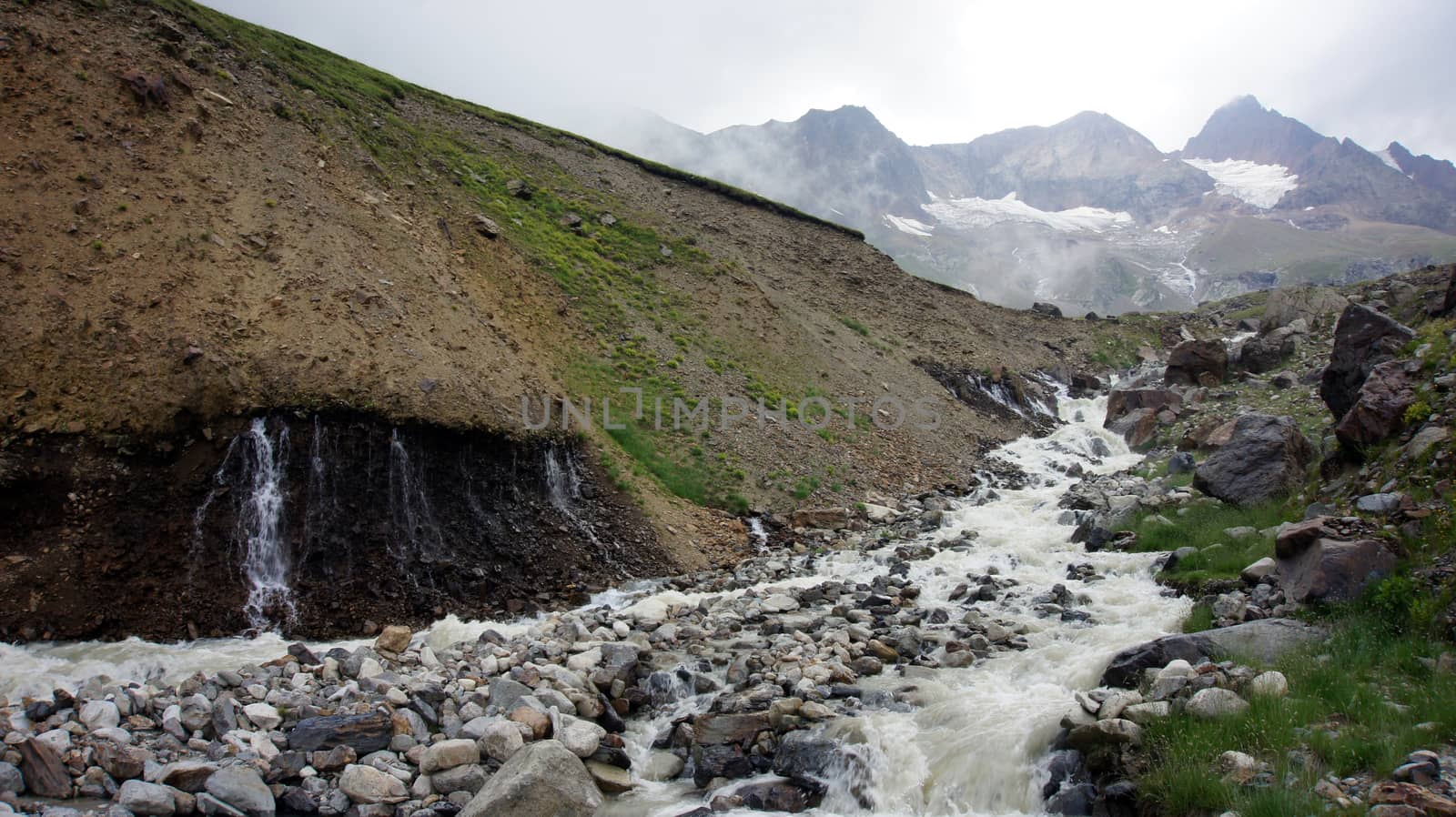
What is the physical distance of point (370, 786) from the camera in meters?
8.84

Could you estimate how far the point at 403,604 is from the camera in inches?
593

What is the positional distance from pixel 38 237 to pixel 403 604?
36.7 feet

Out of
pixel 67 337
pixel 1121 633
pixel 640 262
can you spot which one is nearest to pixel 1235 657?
pixel 1121 633

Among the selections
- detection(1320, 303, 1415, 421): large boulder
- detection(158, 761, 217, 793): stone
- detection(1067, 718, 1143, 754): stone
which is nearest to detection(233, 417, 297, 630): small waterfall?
detection(158, 761, 217, 793): stone

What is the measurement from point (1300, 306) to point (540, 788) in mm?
47582

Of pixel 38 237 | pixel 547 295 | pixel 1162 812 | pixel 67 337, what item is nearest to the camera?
pixel 1162 812

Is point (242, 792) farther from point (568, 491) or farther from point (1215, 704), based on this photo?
point (568, 491)

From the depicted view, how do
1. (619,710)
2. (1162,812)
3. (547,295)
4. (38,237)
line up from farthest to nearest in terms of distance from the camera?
(547,295) → (38,237) → (619,710) → (1162,812)

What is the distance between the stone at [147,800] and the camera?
7.97 meters

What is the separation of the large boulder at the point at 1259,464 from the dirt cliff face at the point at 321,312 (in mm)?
10838

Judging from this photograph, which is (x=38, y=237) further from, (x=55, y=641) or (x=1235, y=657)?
(x=1235, y=657)

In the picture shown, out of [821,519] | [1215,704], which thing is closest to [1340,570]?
[1215,704]

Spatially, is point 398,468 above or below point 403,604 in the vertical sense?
above

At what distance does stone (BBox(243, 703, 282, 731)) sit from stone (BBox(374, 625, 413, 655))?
2926 mm
